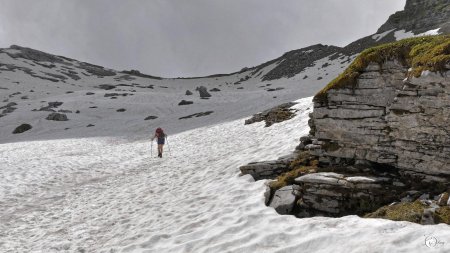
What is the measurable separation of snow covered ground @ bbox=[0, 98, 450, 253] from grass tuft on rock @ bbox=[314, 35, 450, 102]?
421 centimetres

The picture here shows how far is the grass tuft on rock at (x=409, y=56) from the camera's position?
9.34m

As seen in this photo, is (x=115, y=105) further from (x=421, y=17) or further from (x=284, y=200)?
(x=421, y=17)

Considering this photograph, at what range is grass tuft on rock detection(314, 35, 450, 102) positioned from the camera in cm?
934

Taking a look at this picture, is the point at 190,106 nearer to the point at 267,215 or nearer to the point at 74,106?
the point at 74,106

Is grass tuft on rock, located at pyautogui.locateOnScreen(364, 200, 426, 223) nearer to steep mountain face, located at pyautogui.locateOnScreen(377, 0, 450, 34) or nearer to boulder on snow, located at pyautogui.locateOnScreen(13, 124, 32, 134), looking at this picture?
boulder on snow, located at pyautogui.locateOnScreen(13, 124, 32, 134)

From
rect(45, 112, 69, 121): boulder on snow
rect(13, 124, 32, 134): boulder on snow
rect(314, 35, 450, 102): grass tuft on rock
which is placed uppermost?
Result: rect(314, 35, 450, 102): grass tuft on rock

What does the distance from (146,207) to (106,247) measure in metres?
3.23

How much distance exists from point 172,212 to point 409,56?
888 centimetres

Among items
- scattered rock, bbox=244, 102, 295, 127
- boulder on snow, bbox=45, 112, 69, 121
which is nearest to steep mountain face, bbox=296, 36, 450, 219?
scattered rock, bbox=244, 102, 295, 127

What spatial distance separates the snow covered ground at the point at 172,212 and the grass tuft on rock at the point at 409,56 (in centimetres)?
421

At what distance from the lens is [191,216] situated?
11.5 meters

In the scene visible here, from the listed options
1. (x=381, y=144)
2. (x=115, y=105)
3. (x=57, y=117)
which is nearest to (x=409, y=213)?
(x=381, y=144)

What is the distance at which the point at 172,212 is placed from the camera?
12.4 m

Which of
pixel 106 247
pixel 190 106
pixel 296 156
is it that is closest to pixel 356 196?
pixel 296 156
